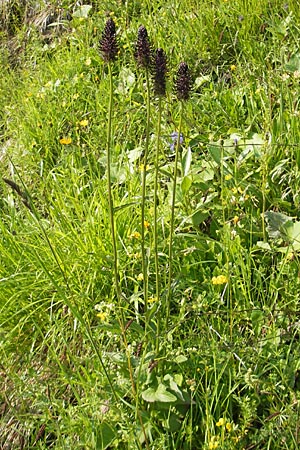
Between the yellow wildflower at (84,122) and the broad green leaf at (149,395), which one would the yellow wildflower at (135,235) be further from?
the yellow wildflower at (84,122)

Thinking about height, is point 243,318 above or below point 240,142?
below

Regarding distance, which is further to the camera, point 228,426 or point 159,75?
point 228,426

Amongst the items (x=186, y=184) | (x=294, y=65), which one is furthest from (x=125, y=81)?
(x=186, y=184)

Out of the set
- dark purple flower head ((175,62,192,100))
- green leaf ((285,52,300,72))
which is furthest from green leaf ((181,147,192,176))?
dark purple flower head ((175,62,192,100))

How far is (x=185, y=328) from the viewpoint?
1.90 meters

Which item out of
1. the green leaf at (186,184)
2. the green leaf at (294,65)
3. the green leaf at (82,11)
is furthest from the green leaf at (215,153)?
the green leaf at (82,11)

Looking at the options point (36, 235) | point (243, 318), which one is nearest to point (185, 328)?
point (243, 318)

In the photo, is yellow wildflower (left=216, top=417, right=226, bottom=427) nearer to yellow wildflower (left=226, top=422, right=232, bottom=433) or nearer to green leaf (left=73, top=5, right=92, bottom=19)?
yellow wildflower (left=226, top=422, right=232, bottom=433)

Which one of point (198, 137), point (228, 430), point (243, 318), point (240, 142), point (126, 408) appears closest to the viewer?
point (228, 430)

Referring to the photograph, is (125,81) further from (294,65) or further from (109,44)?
(109,44)

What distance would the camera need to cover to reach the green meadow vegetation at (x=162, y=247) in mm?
1601

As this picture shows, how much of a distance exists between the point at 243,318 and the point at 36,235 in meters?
0.91

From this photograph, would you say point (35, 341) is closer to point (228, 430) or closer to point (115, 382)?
point (115, 382)

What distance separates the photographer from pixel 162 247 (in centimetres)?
215
